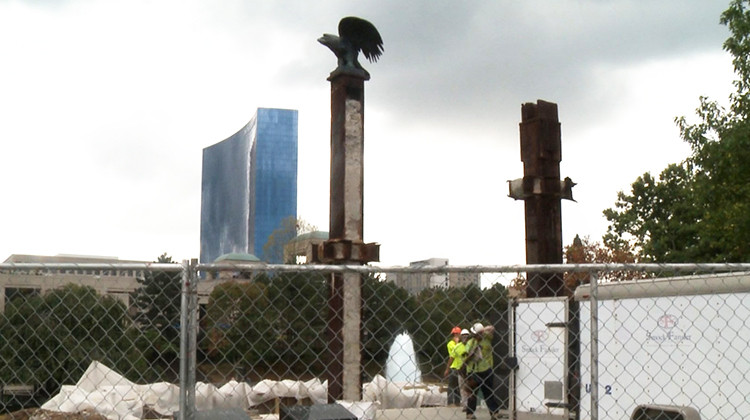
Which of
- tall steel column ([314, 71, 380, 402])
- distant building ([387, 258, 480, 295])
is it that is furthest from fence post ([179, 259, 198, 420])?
tall steel column ([314, 71, 380, 402])

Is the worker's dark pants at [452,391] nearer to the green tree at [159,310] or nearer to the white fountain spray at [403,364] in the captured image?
the white fountain spray at [403,364]

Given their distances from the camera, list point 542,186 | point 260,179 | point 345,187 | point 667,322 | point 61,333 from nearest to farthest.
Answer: point 667,322
point 542,186
point 345,187
point 61,333
point 260,179

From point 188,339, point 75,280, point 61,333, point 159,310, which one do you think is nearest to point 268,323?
point 159,310

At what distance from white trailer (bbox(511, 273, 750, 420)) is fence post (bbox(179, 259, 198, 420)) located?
13.7ft

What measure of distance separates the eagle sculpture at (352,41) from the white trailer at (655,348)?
32.7 ft

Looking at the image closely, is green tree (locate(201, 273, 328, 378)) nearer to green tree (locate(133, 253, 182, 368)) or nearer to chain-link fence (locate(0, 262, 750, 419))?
green tree (locate(133, 253, 182, 368))

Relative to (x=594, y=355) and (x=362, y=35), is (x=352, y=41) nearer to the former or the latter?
(x=362, y=35)

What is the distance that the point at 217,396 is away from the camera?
1561 centimetres

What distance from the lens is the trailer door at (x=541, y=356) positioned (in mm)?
10977

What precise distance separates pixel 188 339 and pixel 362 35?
637 inches

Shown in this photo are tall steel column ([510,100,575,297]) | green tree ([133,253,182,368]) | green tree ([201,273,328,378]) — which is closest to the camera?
green tree ([133,253,182,368])

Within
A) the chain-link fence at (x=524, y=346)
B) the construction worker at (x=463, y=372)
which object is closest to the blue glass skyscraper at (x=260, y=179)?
the chain-link fence at (x=524, y=346)

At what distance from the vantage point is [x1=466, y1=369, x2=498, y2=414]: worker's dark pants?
1245cm

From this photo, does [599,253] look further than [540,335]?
Yes
